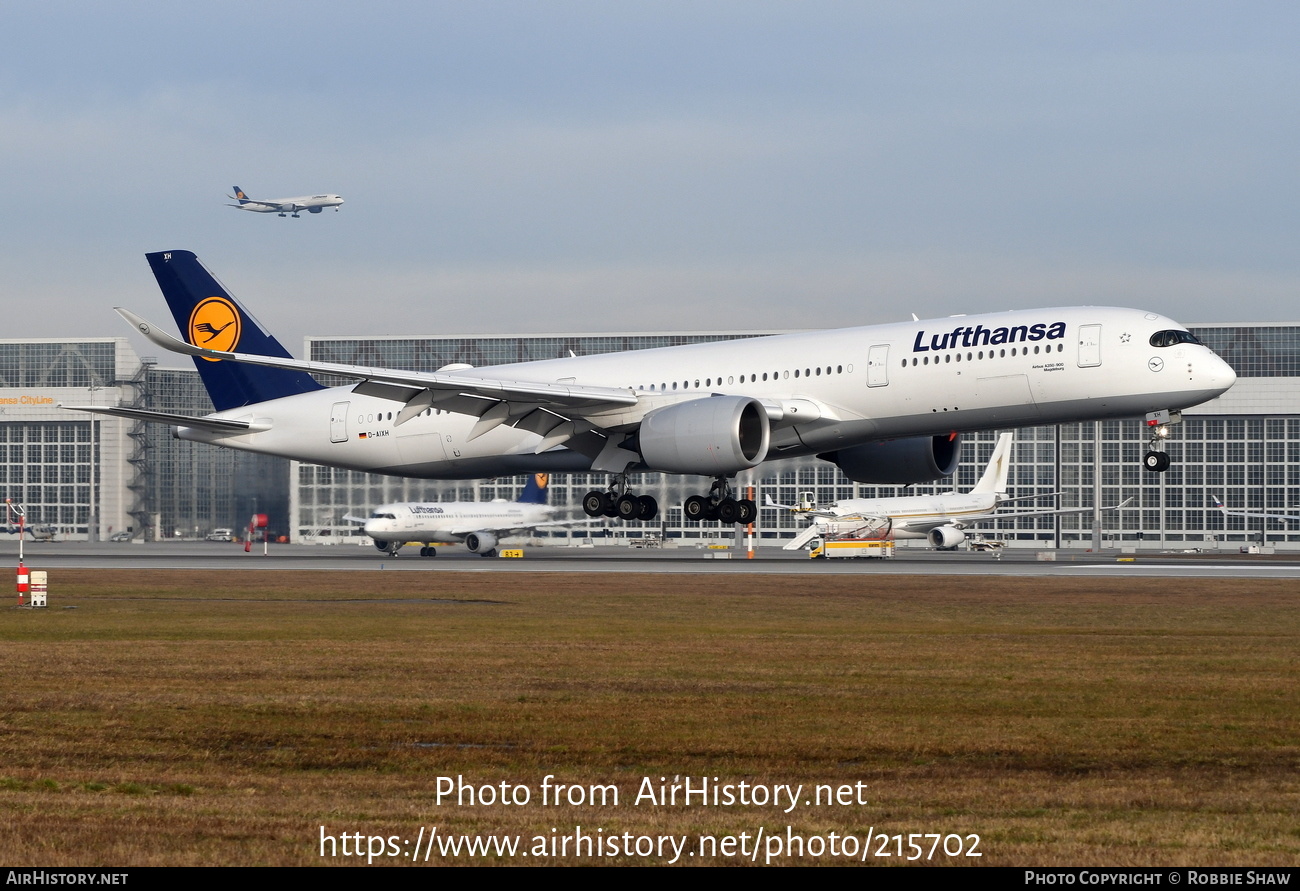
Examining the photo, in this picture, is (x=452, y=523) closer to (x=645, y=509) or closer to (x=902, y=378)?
(x=645, y=509)

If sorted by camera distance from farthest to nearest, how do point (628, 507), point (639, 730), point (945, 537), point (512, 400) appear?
point (945, 537)
point (628, 507)
point (512, 400)
point (639, 730)

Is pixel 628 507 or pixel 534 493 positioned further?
pixel 534 493

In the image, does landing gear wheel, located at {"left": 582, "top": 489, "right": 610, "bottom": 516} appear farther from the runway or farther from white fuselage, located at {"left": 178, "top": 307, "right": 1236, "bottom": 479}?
the runway

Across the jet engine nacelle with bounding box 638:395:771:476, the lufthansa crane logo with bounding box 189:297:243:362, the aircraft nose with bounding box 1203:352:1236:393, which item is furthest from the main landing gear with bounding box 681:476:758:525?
the lufthansa crane logo with bounding box 189:297:243:362

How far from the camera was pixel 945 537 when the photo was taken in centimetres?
8825

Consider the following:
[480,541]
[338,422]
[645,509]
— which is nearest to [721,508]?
[645,509]

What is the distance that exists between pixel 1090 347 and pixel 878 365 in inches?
203

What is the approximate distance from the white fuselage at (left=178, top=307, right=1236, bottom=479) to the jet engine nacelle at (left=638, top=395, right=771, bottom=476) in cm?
74

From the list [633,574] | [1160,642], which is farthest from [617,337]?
[1160,642]

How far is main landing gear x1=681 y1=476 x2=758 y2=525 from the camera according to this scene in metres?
41.6

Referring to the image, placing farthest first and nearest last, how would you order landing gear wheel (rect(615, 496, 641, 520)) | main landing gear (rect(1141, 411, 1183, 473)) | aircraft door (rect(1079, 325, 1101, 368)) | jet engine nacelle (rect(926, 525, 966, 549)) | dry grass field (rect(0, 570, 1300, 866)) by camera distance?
jet engine nacelle (rect(926, 525, 966, 549)) → landing gear wheel (rect(615, 496, 641, 520)) → main landing gear (rect(1141, 411, 1183, 473)) → aircraft door (rect(1079, 325, 1101, 368)) → dry grass field (rect(0, 570, 1300, 866))

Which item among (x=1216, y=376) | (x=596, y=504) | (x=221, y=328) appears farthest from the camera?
(x=221, y=328)
